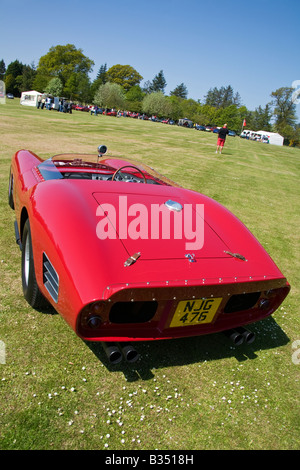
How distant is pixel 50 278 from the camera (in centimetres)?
229

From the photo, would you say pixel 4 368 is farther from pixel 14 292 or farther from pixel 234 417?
pixel 234 417

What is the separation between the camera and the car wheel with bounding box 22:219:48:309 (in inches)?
104

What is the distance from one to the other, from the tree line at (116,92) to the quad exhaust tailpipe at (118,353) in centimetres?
6937

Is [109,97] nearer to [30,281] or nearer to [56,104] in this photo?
[56,104]

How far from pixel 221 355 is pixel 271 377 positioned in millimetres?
410

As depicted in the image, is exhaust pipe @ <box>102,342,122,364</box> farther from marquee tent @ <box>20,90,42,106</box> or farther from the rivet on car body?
marquee tent @ <box>20,90,42,106</box>

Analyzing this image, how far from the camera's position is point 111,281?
1971mm

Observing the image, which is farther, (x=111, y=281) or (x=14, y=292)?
(x=14, y=292)

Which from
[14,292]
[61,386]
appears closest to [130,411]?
[61,386]

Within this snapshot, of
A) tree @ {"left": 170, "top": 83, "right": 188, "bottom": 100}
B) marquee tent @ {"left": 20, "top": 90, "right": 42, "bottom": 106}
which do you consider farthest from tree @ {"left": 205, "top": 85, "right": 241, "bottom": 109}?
marquee tent @ {"left": 20, "top": 90, "right": 42, "bottom": 106}

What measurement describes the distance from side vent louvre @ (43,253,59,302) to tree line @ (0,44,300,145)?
226 ft

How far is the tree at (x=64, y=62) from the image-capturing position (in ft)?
258
